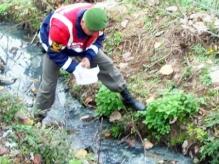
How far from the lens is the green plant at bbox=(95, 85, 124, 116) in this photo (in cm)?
617

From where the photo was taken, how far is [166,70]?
21.1 feet

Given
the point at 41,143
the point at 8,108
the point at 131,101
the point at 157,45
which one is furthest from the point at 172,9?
the point at 41,143

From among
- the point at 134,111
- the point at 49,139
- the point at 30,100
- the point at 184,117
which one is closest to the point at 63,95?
the point at 30,100

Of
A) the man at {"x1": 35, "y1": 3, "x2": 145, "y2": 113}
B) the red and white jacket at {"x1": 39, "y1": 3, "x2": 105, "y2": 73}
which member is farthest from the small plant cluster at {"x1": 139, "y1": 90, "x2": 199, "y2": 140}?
the red and white jacket at {"x1": 39, "y1": 3, "x2": 105, "y2": 73}

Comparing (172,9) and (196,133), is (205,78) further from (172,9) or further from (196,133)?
(172,9)

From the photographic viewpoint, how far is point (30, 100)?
6609 mm

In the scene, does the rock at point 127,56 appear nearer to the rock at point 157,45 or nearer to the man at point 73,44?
the rock at point 157,45

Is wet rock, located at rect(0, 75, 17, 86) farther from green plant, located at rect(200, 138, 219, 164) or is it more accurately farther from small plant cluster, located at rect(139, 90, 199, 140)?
green plant, located at rect(200, 138, 219, 164)

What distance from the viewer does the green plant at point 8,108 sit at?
13.5 ft

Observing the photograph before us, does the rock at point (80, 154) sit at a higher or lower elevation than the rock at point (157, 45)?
lower

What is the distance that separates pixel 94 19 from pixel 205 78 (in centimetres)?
179

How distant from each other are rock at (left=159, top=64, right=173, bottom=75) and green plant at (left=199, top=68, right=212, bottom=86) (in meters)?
0.41

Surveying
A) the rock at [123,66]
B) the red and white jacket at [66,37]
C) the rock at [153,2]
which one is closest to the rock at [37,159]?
the red and white jacket at [66,37]

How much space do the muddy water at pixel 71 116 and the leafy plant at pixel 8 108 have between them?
36 cm
